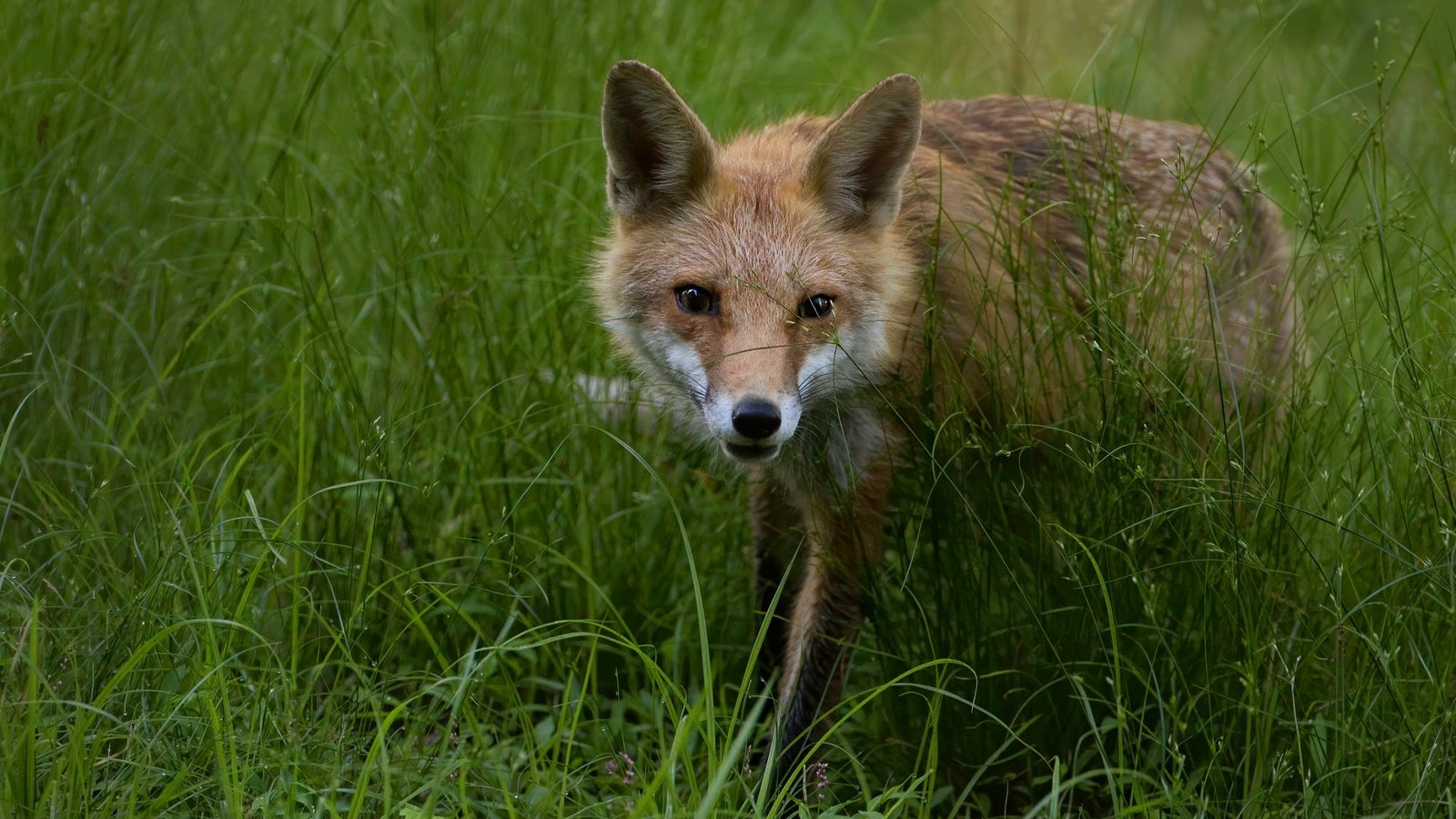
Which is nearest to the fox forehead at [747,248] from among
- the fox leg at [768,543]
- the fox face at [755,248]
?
the fox face at [755,248]

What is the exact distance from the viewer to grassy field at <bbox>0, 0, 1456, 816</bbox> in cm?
297

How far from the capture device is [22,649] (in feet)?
9.46

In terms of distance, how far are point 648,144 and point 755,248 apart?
1.66 ft

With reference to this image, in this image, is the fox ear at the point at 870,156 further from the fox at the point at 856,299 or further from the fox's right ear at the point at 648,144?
the fox's right ear at the point at 648,144

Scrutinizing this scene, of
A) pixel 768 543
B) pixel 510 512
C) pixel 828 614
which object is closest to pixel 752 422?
pixel 510 512

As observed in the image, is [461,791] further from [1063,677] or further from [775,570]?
[775,570]

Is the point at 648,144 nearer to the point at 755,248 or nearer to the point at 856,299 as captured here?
the point at 755,248

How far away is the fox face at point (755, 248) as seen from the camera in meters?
3.58

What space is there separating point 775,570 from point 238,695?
72.6 inches

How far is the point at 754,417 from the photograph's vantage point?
3.23 meters

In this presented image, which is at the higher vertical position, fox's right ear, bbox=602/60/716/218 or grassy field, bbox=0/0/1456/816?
fox's right ear, bbox=602/60/716/218

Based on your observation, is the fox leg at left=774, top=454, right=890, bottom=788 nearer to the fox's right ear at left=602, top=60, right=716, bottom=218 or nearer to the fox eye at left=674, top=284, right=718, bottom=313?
the fox eye at left=674, top=284, right=718, bottom=313

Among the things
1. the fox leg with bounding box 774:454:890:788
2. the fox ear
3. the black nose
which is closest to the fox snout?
the black nose

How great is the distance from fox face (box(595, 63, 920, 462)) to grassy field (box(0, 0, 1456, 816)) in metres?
0.35
